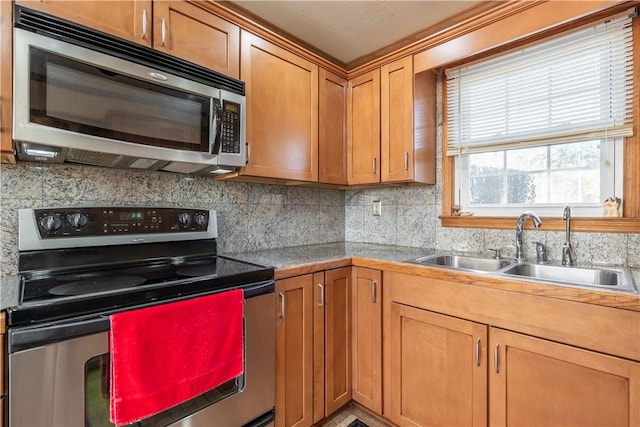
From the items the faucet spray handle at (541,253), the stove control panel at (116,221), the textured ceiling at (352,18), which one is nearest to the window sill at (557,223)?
the faucet spray handle at (541,253)

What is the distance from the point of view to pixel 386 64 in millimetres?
2021

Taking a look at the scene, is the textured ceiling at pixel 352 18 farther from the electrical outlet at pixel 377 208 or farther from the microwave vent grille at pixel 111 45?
the electrical outlet at pixel 377 208

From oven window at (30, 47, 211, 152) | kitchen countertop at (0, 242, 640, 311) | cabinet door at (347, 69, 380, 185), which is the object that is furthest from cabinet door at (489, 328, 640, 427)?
oven window at (30, 47, 211, 152)

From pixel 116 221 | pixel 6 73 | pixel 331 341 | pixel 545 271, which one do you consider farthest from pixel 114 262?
pixel 545 271

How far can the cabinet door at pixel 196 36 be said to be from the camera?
1.34 m

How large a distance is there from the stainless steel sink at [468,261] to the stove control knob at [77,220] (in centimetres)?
153

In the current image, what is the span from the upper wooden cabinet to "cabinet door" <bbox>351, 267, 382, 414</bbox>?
1.31 metres

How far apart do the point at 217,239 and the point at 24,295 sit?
95 centimetres

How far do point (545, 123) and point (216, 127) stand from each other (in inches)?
69.8

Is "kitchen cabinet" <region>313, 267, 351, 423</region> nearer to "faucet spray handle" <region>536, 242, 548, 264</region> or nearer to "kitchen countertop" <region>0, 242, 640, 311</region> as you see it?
"kitchen countertop" <region>0, 242, 640, 311</region>

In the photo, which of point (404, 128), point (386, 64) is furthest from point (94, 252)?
point (386, 64)

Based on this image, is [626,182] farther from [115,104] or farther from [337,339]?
[115,104]

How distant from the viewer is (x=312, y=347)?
5.23 ft

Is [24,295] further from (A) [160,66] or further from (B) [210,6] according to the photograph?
(B) [210,6]
